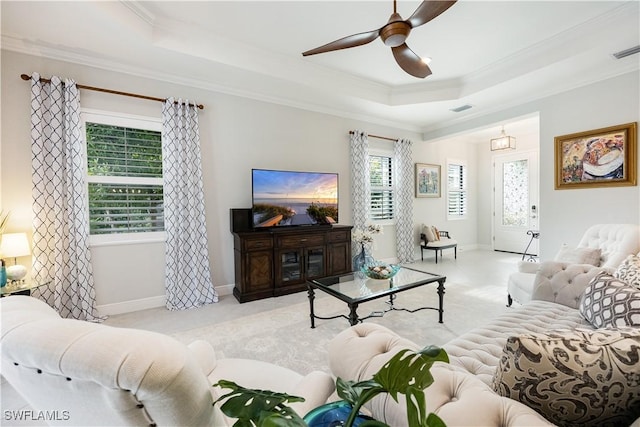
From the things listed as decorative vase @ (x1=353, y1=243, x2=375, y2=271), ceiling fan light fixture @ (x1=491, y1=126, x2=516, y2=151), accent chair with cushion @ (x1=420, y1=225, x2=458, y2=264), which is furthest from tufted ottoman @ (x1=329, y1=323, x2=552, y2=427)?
ceiling fan light fixture @ (x1=491, y1=126, x2=516, y2=151)

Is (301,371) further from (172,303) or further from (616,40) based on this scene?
(616,40)

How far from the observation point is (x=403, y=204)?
564cm

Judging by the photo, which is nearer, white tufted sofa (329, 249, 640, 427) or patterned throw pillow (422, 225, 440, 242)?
white tufted sofa (329, 249, 640, 427)

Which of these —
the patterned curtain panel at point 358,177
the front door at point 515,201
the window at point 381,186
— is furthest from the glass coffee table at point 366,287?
the front door at point 515,201

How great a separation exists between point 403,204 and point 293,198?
103 inches

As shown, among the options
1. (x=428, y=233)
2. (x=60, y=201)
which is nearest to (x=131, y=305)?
(x=60, y=201)

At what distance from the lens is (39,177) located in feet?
9.11

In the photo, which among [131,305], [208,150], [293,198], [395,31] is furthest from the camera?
[293,198]

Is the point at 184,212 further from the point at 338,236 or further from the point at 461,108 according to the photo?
the point at 461,108

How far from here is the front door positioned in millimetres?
6375

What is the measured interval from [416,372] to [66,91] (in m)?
4.01

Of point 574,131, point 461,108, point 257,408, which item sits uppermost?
point 461,108

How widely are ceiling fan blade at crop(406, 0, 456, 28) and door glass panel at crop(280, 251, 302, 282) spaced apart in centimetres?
295

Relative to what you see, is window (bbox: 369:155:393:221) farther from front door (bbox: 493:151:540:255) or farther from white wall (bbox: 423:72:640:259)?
front door (bbox: 493:151:540:255)
